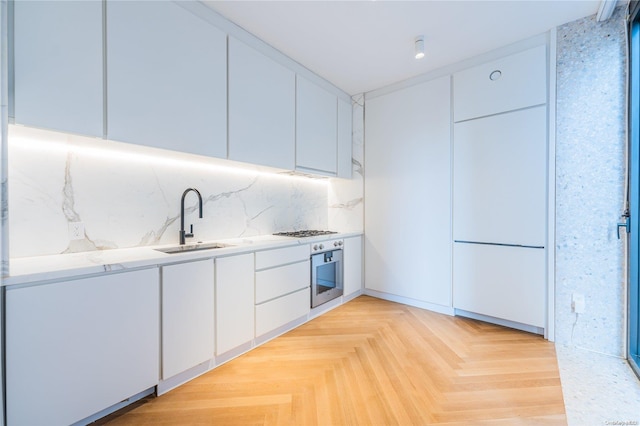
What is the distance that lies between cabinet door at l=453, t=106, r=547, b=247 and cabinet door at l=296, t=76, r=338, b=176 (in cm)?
136

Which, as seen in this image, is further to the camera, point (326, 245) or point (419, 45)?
point (326, 245)

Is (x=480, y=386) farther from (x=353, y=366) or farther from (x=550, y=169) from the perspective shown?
(x=550, y=169)

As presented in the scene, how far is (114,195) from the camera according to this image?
1.89 m

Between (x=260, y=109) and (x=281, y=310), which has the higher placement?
(x=260, y=109)

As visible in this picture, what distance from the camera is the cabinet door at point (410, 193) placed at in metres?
2.95

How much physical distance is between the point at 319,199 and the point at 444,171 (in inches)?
62.5

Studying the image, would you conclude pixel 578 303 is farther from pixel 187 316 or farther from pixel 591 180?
pixel 187 316

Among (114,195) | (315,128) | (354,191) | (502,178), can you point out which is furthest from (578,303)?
(114,195)

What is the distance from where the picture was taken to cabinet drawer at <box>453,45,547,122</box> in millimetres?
2383

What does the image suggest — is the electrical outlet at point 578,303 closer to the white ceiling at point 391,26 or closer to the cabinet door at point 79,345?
the white ceiling at point 391,26

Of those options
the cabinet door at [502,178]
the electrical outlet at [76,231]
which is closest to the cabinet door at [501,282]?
the cabinet door at [502,178]

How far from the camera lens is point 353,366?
6.52ft

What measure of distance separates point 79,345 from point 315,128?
2.60m

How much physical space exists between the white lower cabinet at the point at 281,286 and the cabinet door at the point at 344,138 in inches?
51.6
